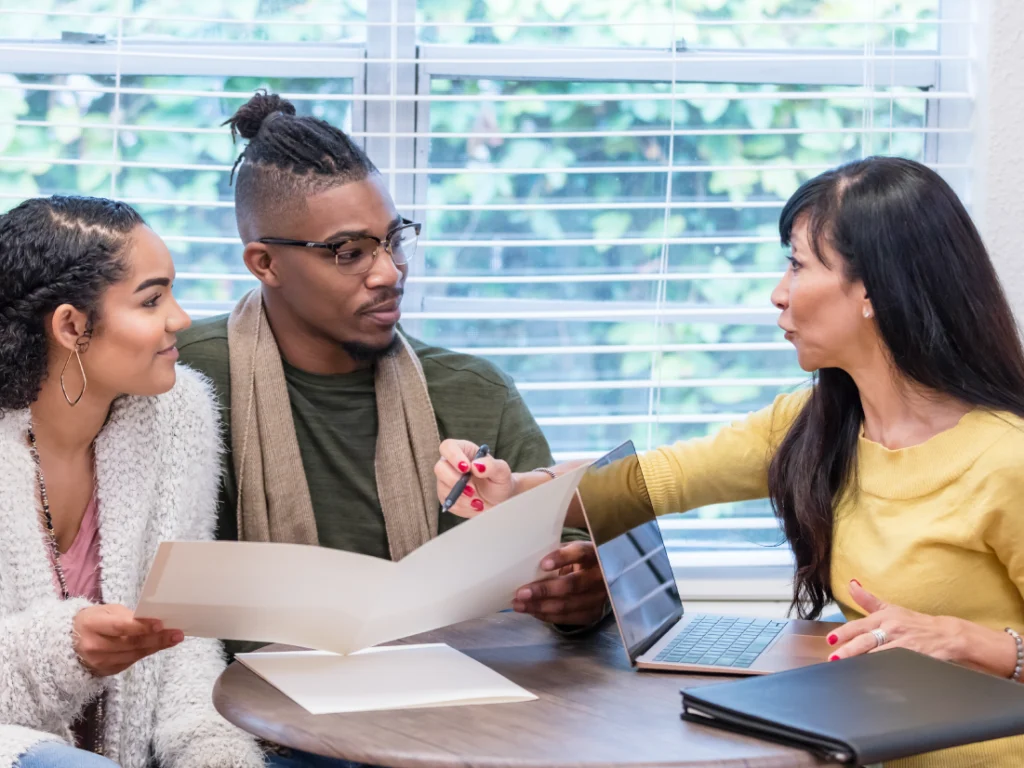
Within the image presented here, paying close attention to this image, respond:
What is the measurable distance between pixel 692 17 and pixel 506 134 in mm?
430

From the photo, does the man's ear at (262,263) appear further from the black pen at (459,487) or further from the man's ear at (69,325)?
the black pen at (459,487)

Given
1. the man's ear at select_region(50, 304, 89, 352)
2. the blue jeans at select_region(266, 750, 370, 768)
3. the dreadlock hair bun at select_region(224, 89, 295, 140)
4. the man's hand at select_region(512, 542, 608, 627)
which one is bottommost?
the blue jeans at select_region(266, 750, 370, 768)

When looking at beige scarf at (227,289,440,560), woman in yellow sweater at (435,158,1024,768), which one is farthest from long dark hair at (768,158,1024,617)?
beige scarf at (227,289,440,560)

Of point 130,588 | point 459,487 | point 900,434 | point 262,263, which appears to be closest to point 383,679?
point 459,487

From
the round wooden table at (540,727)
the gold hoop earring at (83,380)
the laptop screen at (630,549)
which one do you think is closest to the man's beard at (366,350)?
the gold hoop earring at (83,380)

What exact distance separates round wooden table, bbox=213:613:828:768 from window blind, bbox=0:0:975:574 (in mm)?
1009

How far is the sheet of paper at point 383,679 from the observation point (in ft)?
4.00

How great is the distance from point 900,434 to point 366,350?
87 cm

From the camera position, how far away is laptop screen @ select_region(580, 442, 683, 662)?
137 cm

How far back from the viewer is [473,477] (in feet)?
5.31

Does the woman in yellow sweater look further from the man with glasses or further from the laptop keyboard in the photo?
the man with glasses

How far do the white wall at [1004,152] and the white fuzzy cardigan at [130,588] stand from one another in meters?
1.46

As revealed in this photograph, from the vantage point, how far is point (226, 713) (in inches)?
47.8

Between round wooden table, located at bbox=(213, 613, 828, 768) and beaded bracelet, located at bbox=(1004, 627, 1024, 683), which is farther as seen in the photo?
beaded bracelet, located at bbox=(1004, 627, 1024, 683)
